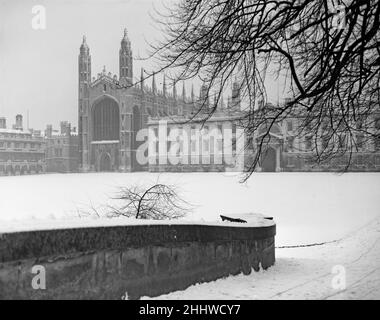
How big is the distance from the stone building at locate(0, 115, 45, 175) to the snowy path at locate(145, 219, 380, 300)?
191ft

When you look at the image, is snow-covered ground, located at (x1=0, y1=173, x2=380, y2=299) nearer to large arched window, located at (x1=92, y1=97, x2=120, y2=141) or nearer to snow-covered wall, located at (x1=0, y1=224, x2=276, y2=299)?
snow-covered wall, located at (x1=0, y1=224, x2=276, y2=299)

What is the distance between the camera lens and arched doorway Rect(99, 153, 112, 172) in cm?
6662

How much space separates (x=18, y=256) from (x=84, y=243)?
58cm

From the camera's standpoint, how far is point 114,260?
159 inches

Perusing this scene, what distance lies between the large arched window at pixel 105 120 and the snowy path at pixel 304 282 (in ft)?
198

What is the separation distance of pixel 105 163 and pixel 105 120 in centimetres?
627

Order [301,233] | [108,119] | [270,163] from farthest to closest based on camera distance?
1. [108,119]
2. [270,163]
3. [301,233]

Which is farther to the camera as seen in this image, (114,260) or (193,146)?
(193,146)

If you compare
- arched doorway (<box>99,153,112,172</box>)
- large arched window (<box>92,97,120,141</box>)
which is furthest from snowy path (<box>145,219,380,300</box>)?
large arched window (<box>92,97,120,141</box>)

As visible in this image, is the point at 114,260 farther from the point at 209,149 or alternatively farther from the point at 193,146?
the point at 193,146

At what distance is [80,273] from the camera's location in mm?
3781

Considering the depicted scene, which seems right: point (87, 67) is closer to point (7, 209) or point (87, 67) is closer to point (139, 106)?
point (139, 106)

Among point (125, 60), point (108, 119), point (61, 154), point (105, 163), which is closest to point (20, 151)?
point (61, 154)
